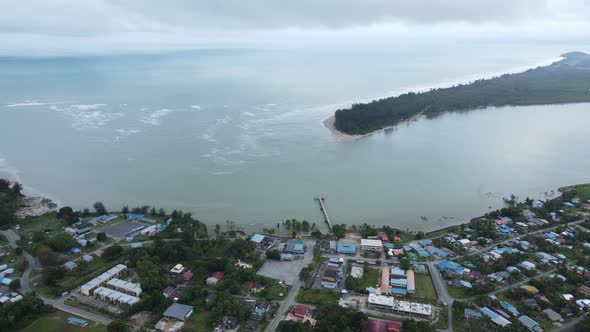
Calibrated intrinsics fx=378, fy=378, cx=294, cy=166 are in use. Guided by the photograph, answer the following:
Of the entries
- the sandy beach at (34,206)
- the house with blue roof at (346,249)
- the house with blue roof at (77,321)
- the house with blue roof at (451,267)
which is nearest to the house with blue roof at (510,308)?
the house with blue roof at (451,267)

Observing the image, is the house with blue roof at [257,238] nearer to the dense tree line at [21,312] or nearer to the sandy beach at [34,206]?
the dense tree line at [21,312]

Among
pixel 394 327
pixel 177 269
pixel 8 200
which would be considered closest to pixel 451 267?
pixel 394 327

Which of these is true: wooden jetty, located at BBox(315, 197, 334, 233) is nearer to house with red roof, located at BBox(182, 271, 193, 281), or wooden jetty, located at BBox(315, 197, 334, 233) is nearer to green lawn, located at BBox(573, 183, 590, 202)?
house with red roof, located at BBox(182, 271, 193, 281)

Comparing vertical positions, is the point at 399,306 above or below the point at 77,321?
below

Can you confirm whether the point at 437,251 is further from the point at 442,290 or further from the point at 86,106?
the point at 86,106

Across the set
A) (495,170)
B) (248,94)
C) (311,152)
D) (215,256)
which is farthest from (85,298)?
(248,94)

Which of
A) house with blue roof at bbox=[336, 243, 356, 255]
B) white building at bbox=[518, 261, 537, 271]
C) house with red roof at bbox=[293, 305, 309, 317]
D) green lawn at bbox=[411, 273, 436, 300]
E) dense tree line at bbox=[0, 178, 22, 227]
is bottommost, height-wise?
white building at bbox=[518, 261, 537, 271]

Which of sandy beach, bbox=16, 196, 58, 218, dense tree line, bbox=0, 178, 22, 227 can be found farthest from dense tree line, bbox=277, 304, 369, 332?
sandy beach, bbox=16, 196, 58, 218

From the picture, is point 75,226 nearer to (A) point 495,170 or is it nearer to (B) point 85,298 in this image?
(B) point 85,298
